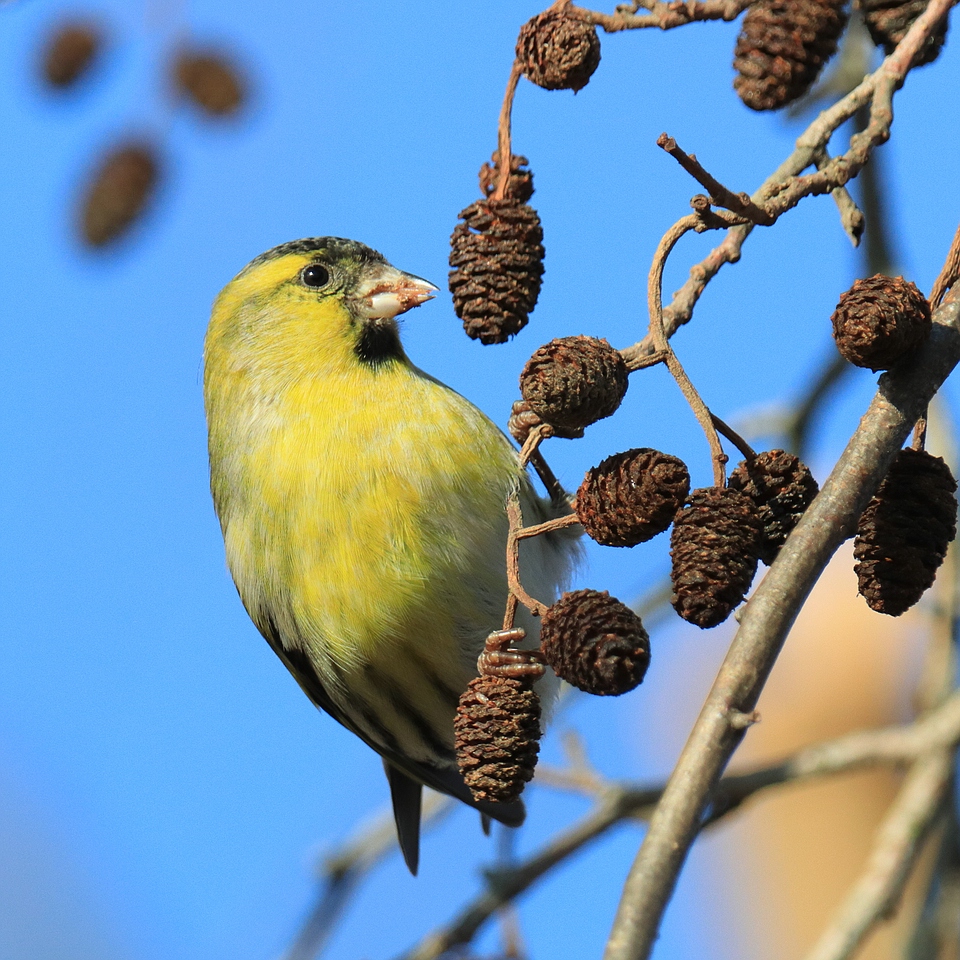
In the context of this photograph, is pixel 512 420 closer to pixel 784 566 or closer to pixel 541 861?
pixel 784 566

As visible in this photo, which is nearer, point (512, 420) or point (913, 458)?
point (913, 458)

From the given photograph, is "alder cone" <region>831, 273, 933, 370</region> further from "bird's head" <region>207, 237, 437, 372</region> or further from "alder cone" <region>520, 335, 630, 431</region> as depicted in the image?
"bird's head" <region>207, 237, 437, 372</region>

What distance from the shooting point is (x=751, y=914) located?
21.0ft

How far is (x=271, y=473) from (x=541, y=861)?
1.09m

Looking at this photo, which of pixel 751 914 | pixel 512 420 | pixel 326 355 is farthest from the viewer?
pixel 751 914

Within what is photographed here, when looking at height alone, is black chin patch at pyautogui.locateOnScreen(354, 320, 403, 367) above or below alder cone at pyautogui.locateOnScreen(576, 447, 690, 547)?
above

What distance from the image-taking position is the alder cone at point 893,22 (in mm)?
1913

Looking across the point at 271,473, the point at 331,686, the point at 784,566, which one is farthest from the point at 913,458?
the point at 331,686

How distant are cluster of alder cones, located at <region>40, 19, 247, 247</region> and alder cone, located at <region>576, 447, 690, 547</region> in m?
2.25

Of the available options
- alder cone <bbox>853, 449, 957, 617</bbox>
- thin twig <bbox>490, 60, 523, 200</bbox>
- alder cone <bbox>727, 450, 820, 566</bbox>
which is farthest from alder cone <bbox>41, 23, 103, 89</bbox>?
alder cone <bbox>853, 449, 957, 617</bbox>

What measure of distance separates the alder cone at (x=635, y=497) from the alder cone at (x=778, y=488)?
75mm

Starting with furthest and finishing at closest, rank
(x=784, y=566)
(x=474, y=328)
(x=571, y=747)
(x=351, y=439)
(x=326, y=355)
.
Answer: (x=571, y=747) → (x=326, y=355) → (x=351, y=439) → (x=474, y=328) → (x=784, y=566)

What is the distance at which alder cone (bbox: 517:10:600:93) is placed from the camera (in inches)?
71.7

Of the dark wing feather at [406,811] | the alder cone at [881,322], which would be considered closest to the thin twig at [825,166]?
the alder cone at [881,322]
